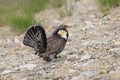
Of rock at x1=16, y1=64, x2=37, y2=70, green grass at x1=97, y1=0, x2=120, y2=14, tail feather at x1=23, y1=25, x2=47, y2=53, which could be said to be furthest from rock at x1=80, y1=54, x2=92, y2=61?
green grass at x1=97, y1=0, x2=120, y2=14

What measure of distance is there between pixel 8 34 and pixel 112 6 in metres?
2.30

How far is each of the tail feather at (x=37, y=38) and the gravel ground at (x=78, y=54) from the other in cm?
27

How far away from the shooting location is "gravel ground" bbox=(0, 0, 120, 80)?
6969mm

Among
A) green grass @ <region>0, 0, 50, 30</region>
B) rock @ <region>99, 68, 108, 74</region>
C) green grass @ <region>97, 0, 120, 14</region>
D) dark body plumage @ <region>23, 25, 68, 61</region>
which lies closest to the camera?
rock @ <region>99, 68, 108, 74</region>

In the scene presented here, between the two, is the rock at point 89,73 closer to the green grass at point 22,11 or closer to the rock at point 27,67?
the rock at point 27,67

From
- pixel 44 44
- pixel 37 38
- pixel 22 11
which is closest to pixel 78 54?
pixel 44 44

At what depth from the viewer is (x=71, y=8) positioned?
12.0 metres

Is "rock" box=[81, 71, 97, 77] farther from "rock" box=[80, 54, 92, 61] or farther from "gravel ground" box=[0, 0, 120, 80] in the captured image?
"rock" box=[80, 54, 92, 61]

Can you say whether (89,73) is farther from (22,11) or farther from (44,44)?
(22,11)

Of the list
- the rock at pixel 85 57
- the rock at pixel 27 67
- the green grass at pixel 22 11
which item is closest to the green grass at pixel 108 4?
the green grass at pixel 22 11

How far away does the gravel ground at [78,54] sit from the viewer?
6.97 m

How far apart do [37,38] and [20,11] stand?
4633mm

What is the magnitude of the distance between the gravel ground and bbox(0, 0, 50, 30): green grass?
270mm

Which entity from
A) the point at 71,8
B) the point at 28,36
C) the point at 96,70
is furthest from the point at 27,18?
the point at 96,70
